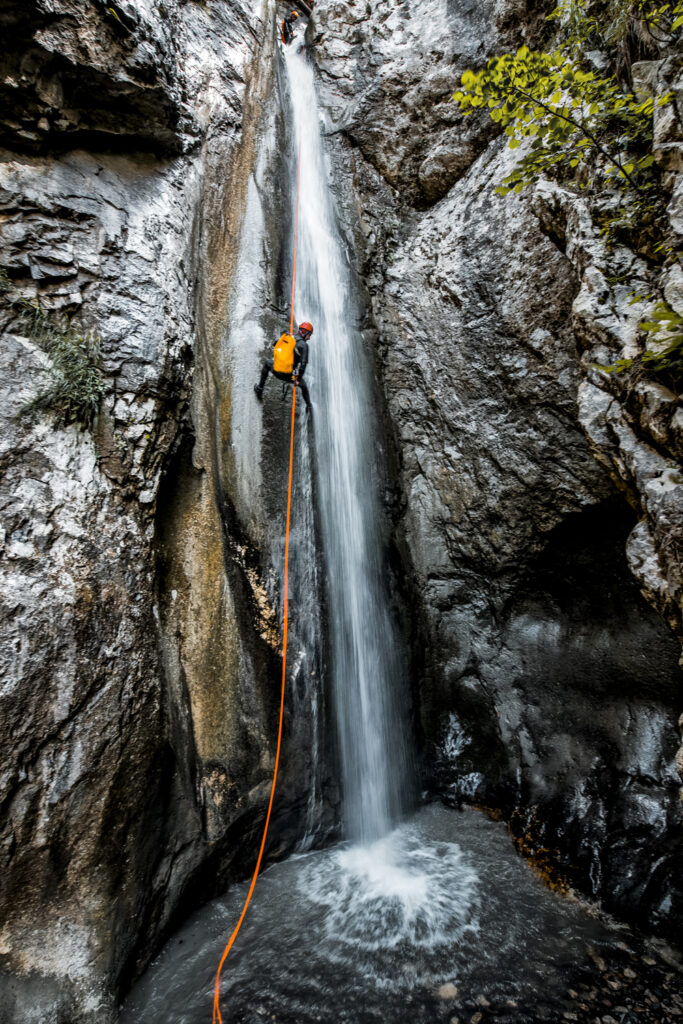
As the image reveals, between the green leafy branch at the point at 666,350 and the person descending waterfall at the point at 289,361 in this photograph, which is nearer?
the green leafy branch at the point at 666,350

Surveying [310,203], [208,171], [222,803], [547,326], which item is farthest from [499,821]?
[310,203]

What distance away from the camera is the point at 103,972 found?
3578mm

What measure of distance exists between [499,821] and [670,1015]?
2.41 metres

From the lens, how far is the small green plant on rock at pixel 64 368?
4.08 metres

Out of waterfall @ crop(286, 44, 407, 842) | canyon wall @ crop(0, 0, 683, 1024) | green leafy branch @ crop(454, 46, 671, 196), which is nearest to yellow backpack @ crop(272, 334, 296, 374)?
canyon wall @ crop(0, 0, 683, 1024)

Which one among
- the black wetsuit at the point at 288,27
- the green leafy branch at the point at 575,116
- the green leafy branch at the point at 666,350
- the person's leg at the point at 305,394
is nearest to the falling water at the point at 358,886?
the person's leg at the point at 305,394

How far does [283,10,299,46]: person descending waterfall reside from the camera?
370 inches

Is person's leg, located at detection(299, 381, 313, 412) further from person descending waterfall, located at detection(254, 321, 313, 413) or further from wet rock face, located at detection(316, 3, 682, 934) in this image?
wet rock face, located at detection(316, 3, 682, 934)

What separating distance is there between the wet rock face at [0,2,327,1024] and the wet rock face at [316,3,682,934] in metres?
2.59

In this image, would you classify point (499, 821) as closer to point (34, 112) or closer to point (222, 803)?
point (222, 803)

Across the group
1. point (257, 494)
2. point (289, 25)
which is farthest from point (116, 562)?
point (289, 25)

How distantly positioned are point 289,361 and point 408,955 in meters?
5.95

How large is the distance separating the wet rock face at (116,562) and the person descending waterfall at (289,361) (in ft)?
2.08

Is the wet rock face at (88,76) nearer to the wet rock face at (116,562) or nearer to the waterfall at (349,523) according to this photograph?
the wet rock face at (116,562)
